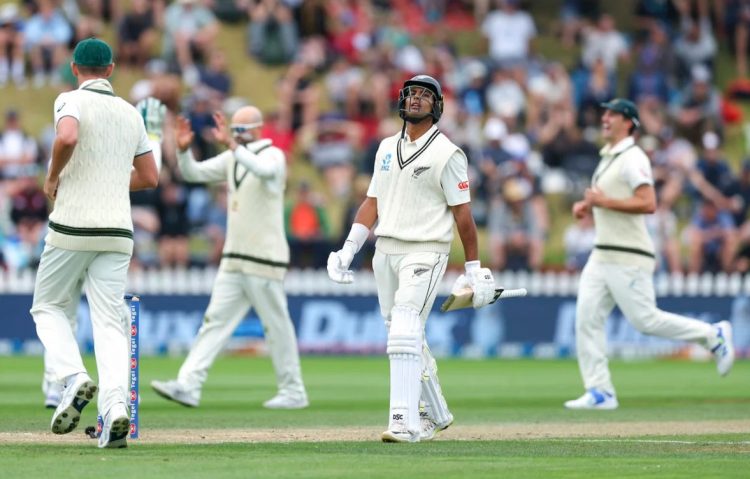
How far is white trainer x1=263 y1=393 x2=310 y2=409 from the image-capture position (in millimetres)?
14727

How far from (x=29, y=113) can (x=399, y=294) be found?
19.5 m

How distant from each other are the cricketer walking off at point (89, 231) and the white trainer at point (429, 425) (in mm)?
2201

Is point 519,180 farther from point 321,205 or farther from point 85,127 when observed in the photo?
point 85,127

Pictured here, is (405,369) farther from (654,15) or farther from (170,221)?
(654,15)

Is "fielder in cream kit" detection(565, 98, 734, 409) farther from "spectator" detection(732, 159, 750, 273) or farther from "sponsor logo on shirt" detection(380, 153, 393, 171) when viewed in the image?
"spectator" detection(732, 159, 750, 273)

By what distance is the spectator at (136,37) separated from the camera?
96.2 ft

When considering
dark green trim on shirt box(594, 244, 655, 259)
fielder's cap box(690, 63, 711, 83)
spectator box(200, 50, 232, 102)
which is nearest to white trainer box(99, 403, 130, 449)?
dark green trim on shirt box(594, 244, 655, 259)

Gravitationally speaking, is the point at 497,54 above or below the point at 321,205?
above

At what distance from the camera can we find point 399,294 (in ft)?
36.1

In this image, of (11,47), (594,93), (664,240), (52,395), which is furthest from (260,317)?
(594,93)

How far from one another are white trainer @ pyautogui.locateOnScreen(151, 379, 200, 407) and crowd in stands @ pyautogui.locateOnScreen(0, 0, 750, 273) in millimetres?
10813

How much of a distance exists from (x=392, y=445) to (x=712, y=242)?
56.8ft

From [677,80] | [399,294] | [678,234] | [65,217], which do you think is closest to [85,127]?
[65,217]

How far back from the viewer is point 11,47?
2942 centimetres
